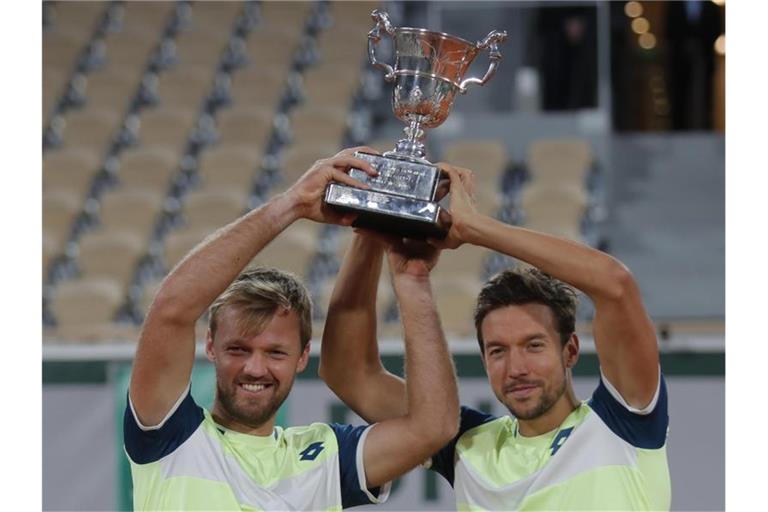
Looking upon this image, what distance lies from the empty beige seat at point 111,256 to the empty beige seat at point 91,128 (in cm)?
158

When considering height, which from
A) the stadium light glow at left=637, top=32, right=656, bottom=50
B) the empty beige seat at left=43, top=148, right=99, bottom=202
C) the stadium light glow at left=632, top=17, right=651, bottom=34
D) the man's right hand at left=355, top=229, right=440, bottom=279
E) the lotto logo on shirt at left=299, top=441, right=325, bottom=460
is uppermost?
the stadium light glow at left=632, top=17, right=651, bottom=34

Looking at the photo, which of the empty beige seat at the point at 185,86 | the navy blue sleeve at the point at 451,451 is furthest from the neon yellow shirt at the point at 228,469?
the empty beige seat at the point at 185,86

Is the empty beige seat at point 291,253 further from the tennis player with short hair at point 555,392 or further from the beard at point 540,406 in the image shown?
the beard at point 540,406

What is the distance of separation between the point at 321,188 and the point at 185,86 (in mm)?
7931

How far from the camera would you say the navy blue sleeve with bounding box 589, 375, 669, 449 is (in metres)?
2.80

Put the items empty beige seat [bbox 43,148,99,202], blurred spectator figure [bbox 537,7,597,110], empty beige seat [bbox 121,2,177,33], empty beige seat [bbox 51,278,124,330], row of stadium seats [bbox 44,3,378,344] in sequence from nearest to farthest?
empty beige seat [bbox 51,278,124,330] → row of stadium seats [bbox 44,3,378,344] → blurred spectator figure [bbox 537,7,597,110] → empty beige seat [bbox 43,148,99,202] → empty beige seat [bbox 121,2,177,33]

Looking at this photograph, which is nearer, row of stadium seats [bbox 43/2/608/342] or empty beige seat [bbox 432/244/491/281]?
empty beige seat [bbox 432/244/491/281]

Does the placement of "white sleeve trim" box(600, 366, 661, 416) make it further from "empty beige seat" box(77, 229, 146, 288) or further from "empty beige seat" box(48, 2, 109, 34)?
"empty beige seat" box(48, 2, 109, 34)

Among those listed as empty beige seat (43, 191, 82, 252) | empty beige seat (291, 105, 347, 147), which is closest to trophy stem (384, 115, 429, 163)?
empty beige seat (43, 191, 82, 252)

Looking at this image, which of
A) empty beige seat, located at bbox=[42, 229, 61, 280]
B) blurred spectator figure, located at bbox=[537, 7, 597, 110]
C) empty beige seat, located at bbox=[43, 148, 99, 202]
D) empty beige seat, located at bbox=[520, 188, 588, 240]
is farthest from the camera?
empty beige seat, located at bbox=[43, 148, 99, 202]

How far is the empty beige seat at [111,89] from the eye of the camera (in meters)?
10.4

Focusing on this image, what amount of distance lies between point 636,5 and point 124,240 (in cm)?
602

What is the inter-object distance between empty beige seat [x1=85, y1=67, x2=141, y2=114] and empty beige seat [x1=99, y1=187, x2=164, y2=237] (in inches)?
60.4
